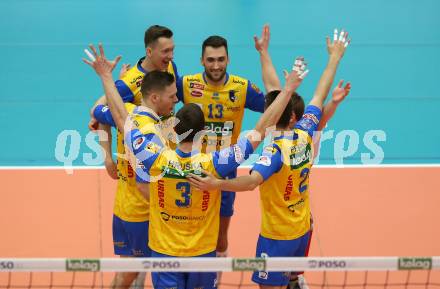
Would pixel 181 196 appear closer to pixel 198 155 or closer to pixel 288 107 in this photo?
pixel 198 155

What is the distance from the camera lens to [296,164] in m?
5.29

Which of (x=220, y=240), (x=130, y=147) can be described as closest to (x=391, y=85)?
(x=220, y=240)

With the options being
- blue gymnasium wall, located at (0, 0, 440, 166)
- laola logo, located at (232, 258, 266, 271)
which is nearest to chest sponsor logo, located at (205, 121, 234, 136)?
laola logo, located at (232, 258, 266, 271)

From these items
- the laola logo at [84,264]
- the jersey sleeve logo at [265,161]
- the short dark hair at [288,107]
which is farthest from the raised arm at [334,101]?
the laola logo at [84,264]

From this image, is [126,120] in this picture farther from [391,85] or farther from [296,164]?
[391,85]

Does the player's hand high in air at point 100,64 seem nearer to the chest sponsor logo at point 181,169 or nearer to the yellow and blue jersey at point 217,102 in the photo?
the chest sponsor logo at point 181,169

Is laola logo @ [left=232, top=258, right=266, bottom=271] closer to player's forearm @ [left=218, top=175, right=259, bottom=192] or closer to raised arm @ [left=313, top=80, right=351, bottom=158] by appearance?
player's forearm @ [left=218, top=175, right=259, bottom=192]

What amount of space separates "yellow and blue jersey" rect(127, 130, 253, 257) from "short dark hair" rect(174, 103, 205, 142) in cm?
17

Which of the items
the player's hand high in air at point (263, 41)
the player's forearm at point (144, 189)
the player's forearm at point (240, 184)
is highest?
the player's hand high in air at point (263, 41)

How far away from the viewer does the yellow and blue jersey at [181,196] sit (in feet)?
15.8

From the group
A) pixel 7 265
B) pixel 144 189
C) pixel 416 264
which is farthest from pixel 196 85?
pixel 416 264

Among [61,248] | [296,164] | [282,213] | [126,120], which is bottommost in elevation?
[61,248]

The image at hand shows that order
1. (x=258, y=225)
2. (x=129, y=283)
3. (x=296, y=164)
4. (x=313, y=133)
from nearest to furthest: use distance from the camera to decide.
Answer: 1. (x=296, y=164)
2. (x=313, y=133)
3. (x=129, y=283)
4. (x=258, y=225)

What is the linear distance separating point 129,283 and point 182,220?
172 cm
